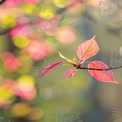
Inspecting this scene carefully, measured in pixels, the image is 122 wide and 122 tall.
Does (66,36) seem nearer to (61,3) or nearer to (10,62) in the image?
(61,3)

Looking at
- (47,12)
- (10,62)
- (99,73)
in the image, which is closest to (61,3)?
(47,12)

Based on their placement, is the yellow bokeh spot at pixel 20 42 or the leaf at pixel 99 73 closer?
the leaf at pixel 99 73

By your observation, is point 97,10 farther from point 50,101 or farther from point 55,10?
point 50,101

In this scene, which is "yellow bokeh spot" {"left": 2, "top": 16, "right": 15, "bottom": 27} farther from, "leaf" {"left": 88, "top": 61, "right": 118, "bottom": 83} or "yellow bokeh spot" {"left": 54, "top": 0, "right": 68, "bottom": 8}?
"leaf" {"left": 88, "top": 61, "right": 118, "bottom": 83}

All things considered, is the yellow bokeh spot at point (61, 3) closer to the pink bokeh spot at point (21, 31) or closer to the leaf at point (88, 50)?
the pink bokeh spot at point (21, 31)

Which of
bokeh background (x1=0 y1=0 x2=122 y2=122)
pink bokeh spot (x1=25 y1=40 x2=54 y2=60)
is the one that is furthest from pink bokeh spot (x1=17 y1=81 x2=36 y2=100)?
pink bokeh spot (x1=25 y1=40 x2=54 y2=60)

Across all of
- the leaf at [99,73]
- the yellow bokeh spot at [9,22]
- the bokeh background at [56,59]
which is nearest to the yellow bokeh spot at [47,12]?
the bokeh background at [56,59]

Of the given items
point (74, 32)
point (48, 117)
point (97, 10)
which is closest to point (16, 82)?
point (48, 117)

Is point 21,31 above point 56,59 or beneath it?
above
